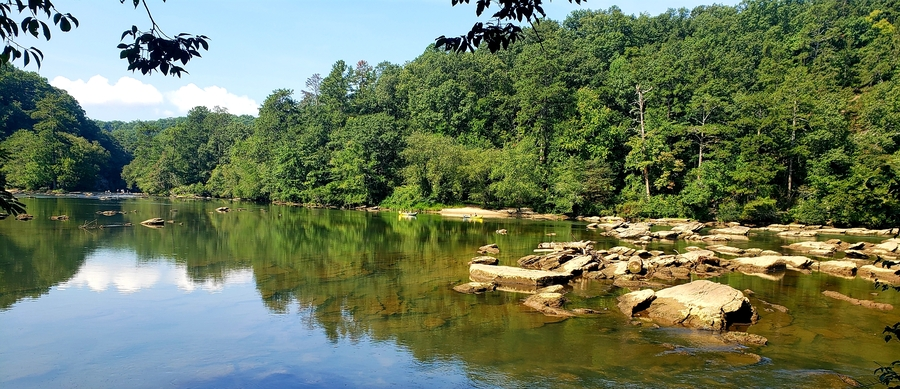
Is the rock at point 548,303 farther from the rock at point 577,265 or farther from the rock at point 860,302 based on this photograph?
the rock at point 860,302

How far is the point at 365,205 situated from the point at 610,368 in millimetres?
62012

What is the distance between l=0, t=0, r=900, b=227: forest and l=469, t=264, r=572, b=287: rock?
87.9ft

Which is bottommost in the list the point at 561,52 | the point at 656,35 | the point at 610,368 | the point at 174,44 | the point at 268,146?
the point at 610,368

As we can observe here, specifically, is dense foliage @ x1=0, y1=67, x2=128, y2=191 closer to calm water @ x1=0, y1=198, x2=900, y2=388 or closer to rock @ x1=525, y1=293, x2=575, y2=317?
calm water @ x1=0, y1=198, x2=900, y2=388

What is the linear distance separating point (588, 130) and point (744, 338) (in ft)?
160

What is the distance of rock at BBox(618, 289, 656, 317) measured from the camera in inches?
550

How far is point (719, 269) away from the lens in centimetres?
2077

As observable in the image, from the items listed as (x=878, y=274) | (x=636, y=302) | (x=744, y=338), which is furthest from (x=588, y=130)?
(x=744, y=338)

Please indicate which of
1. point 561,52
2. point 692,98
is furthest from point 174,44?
point 561,52

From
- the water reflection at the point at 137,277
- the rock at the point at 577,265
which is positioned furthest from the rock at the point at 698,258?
the water reflection at the point at 137,277

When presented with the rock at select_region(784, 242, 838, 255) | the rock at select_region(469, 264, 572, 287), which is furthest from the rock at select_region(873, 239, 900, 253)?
the rock at select_region(469, 264, 572, 287)

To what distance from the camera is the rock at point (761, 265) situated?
68.2 ft

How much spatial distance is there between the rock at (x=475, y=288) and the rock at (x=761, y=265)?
38.3 ft

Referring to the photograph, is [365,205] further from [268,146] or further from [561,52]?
[561,52]
